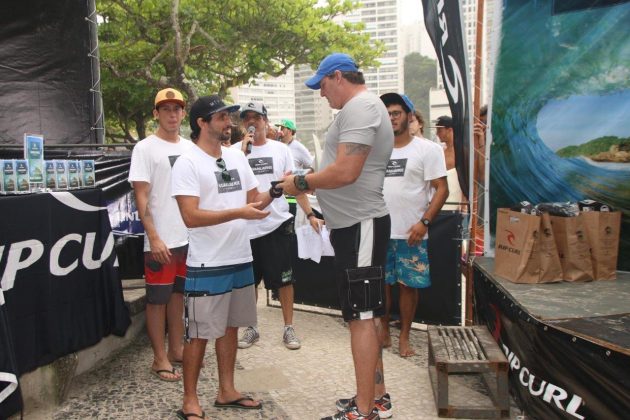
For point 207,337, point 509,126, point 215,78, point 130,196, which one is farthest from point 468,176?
point 215,78

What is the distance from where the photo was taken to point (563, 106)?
4.36 meters

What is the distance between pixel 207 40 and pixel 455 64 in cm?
1519

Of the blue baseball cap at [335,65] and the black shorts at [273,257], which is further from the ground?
the blue baseball cap at [335,65]

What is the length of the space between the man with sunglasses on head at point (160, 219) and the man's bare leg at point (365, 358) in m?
1.54

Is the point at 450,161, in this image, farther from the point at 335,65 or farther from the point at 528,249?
the point at 335,65

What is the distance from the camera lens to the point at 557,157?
4.44m

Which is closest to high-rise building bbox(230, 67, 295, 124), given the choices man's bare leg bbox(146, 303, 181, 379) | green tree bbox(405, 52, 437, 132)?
green tree bbox(405, 52, 437, 132)

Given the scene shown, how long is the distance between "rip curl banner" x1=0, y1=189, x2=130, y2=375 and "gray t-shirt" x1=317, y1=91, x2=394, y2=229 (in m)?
1.74

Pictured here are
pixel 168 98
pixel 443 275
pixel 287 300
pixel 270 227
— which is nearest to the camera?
pixel 168 98

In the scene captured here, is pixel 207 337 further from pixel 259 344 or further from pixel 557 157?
pixel 557 157

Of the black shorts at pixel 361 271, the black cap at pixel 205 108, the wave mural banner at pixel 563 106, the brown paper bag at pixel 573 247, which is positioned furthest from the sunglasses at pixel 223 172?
the wave mural banner at pixel 563 106

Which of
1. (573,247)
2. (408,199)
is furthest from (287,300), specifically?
(573,247)

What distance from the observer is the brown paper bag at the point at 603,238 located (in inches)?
148

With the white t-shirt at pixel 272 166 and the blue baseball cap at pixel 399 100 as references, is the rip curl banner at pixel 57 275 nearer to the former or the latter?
the white t-shirt at pixel 272 166
